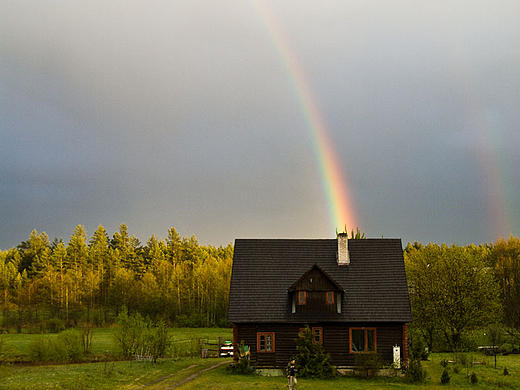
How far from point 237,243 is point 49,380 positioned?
1518 centimetres

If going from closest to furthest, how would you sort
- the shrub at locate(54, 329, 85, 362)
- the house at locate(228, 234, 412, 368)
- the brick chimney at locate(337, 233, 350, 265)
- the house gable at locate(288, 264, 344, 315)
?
the house at locate(228, 234, 412, 368) → the house gable at locate(288, 264, 344, 315) → the brick chimney at locate(337, 233, 350, 265) → the shrub at locate(54, 329, 85, 362)

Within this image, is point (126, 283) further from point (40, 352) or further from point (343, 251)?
point (343, 251)

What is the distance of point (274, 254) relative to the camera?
35.9 metres

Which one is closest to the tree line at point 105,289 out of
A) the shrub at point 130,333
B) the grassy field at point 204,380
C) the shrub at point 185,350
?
the shrub at point 185,350

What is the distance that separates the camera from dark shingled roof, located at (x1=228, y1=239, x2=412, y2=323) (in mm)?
31859

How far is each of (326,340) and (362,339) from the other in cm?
230

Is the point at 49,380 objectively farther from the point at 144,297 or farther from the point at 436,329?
the point at 144,297

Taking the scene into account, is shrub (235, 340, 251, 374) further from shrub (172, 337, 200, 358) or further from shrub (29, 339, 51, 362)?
shrub (29, 339, 51, 362)

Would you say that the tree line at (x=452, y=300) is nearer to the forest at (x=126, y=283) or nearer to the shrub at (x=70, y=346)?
the forest at (x=126, y=283)

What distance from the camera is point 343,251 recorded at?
35.3m

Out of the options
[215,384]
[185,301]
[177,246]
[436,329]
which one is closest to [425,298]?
[436,329]

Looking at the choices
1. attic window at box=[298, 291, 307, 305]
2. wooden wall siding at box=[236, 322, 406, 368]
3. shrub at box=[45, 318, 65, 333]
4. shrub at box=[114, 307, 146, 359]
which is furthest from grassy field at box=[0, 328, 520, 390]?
shrub at box=[45, 318, 65, 333]

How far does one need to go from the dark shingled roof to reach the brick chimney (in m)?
0.36

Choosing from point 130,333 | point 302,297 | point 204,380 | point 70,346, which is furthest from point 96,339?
point 302,297
